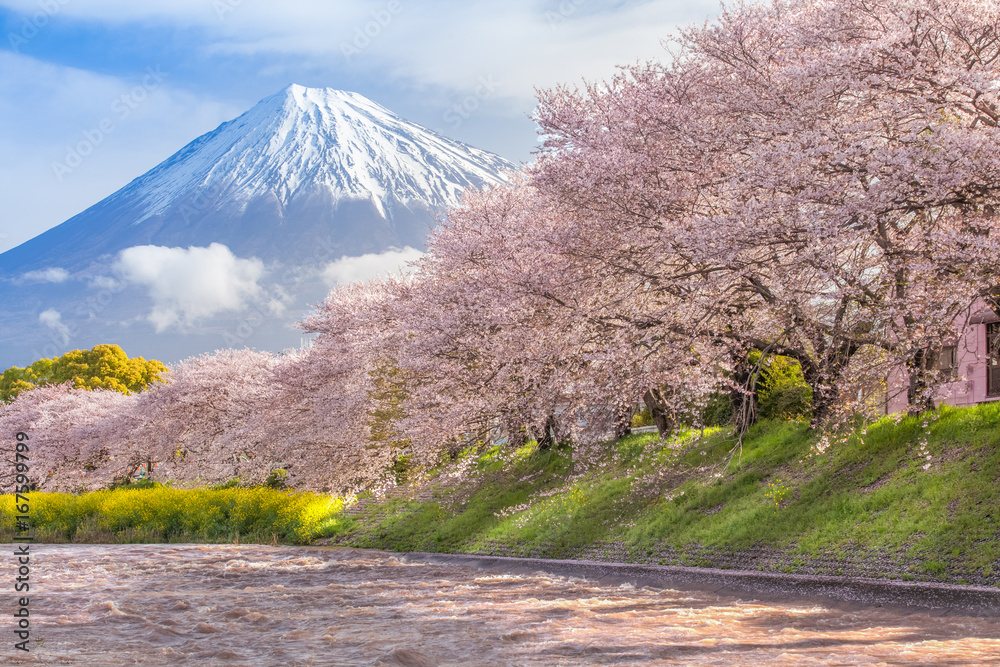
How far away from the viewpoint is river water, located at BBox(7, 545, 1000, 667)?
929 cm

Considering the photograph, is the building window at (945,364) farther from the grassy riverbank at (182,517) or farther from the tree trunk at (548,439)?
the grassy riverbank at (182,517)

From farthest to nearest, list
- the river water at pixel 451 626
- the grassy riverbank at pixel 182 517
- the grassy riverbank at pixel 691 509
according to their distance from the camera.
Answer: the grassy riverbank at pixel 182 517
the grassy riverbank at pixel 691 509
the river water at pixel 451 626

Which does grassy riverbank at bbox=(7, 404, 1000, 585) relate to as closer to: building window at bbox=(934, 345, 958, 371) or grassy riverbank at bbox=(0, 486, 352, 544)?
grassy riverbank at bbox=(0, 486, 352, 544)

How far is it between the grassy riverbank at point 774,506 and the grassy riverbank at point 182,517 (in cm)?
409

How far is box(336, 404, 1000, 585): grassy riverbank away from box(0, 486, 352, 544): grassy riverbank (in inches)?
161

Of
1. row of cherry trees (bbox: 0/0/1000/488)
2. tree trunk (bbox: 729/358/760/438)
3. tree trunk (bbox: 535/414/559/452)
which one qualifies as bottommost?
tree trunk (bbox: 535/414/559/452)

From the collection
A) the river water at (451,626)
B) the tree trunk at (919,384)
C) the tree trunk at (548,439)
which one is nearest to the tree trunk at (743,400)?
the tree trunk at (919,384)

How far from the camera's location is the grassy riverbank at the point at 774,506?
1216 cm

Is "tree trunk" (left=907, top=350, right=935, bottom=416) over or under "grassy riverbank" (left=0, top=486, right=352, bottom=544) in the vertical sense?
over

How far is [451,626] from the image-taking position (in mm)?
11711

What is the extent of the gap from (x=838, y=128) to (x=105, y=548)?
79.6 ft

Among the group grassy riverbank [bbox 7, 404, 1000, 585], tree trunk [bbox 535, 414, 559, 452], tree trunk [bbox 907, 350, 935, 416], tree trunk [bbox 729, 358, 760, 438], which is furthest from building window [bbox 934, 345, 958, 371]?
tree trunk [bbox 535, 414, 559, 452]

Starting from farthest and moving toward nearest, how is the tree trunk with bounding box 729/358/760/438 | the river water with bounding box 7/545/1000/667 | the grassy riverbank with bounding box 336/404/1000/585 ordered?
the tree trunk with bounding box 729/358/760/438, the grassy riverbank with bounding box 336/404/1000/585, the river water with bounding box 7/545/1000/667

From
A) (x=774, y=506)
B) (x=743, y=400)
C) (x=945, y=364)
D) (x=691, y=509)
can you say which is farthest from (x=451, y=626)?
(x=945, y=364)
